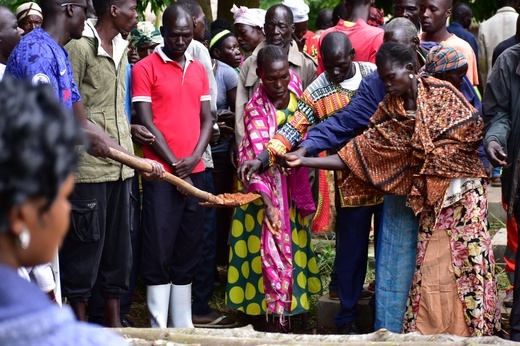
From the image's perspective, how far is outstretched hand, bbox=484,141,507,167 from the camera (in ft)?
16.7

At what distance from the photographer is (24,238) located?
172 cm

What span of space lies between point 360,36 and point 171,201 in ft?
6.51

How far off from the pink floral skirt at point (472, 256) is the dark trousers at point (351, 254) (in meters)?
0.63

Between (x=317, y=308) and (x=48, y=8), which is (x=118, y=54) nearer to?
(x=48, y=8)

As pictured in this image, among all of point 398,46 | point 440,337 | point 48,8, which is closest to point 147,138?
point 48,8

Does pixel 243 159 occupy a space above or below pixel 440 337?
above

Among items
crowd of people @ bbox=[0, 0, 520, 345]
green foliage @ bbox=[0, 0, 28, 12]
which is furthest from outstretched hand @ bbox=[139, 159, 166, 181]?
green foliage @ bbox=[0, 0, 28, 12]

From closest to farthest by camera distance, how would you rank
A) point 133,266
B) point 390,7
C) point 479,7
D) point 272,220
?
point 272,220 → point 133,266 → point 390,7 → point 479,7

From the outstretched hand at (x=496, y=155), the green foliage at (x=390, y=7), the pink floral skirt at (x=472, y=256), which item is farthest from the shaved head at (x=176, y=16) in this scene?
the green foliage at (x=390, y=7)

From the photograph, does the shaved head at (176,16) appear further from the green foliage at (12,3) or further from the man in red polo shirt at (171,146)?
the green foliage at (12,3)

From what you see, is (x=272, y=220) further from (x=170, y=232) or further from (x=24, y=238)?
(x=24, y=238)

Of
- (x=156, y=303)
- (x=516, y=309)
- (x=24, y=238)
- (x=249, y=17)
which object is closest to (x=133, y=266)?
(x=156, y=303)

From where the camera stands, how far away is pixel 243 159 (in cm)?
623

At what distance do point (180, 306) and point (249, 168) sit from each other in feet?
3.85
